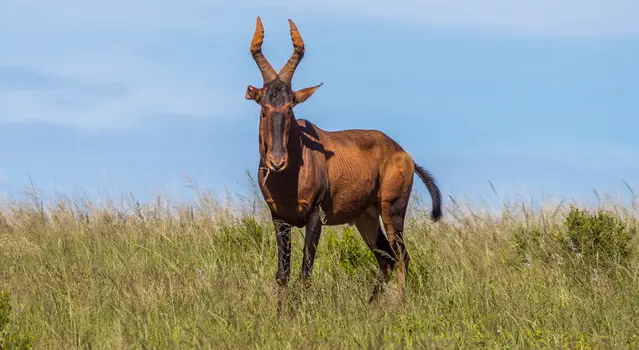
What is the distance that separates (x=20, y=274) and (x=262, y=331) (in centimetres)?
438

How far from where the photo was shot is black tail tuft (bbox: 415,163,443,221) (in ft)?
38.2

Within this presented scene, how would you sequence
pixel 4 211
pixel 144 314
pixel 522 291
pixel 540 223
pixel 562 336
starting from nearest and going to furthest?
pixel 562 336, pixel 144 314, pixel 522 291, pixel 540 223, pixel 4 211

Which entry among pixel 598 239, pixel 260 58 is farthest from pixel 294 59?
pixel 598 239

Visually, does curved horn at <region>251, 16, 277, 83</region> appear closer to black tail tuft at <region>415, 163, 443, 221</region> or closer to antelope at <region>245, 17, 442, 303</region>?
antelope at <region>245, 17, 442, 303</region>

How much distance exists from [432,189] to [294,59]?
11.1 feet

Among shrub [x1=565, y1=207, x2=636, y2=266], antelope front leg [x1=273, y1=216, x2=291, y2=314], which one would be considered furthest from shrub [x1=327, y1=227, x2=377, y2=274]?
shrub [x1=565, y1=207, x2=636, y2=266]

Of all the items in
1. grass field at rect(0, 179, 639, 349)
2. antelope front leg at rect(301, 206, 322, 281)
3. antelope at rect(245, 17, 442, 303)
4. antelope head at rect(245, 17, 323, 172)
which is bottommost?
grass field at rect(0, 179, 639, 349)

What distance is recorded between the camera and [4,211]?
615 inches

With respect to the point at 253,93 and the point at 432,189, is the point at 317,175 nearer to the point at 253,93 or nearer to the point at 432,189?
the point at 253,93

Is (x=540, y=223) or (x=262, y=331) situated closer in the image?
(x=262, y=331)

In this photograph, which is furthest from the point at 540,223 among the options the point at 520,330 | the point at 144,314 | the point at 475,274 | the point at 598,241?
the point at 144,314

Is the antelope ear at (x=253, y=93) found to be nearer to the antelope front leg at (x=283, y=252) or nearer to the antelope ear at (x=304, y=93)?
the antelope ear at (x=304, y=93)

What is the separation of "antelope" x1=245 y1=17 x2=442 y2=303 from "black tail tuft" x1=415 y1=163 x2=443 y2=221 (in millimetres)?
615

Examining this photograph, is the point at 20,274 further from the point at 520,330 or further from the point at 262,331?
the point at 520,330
